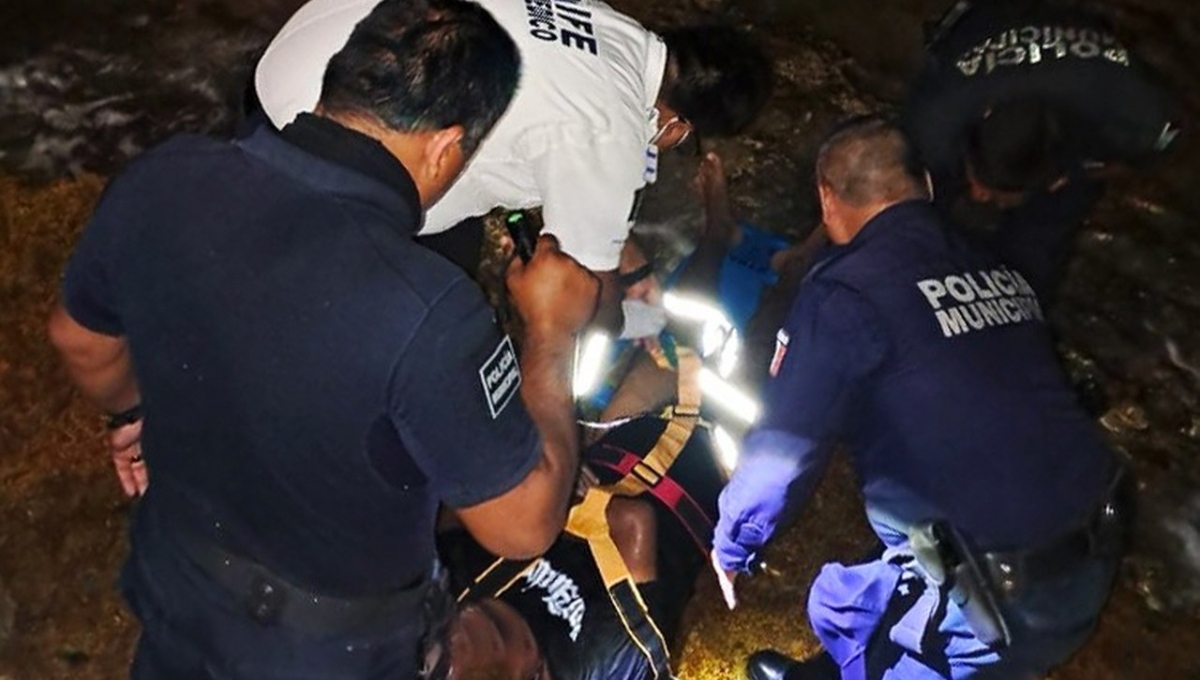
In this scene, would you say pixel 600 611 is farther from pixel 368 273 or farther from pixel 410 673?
pixel 368 273

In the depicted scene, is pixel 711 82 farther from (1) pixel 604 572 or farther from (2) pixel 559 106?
(1) pixel 604 572

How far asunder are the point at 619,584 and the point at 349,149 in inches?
58.5

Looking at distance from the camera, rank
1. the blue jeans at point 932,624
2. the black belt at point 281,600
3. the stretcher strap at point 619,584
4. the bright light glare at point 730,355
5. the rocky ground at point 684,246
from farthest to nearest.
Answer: the rocky ground at point 684,246 → the bright light glare at point 730,355 → the stretcher strap at point 619,584 → the blue jeans at point 932,624 → the black belt at point 281,600

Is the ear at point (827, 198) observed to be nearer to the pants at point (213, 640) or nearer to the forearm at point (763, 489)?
the forearm at point (763, 489)

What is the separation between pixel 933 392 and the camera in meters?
2.42

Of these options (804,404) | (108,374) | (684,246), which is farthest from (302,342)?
(684,246)

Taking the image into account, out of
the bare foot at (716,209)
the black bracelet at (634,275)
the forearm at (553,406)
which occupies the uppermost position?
the forearm at (553,406)

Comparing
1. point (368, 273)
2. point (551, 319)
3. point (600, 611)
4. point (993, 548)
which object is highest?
point (368, 273)

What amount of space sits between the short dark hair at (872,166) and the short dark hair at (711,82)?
37cm

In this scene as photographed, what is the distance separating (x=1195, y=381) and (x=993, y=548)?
Result: 6.01ft

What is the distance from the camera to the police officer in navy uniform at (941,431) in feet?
7.97

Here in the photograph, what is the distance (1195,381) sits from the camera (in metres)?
3.88

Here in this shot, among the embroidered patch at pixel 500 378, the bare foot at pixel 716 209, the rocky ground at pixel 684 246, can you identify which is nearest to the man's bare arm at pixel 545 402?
the embroidered patch at pixel 500 378

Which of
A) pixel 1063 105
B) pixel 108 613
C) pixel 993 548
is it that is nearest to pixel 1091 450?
pixel 993 548
